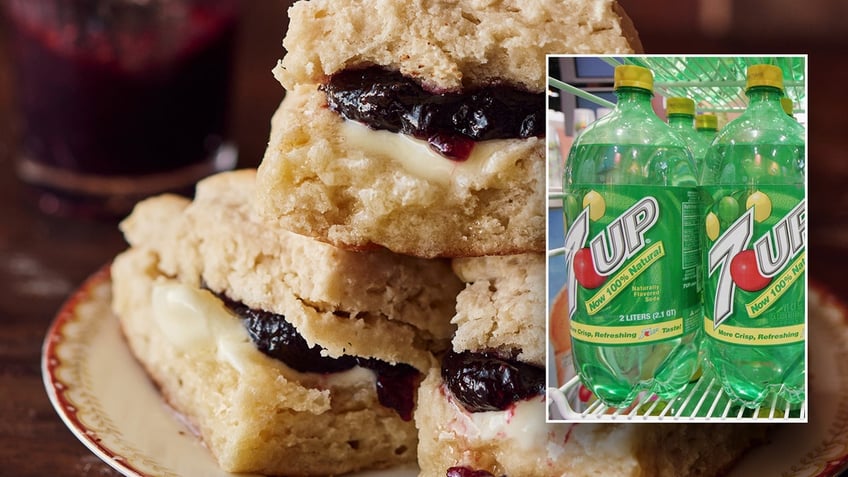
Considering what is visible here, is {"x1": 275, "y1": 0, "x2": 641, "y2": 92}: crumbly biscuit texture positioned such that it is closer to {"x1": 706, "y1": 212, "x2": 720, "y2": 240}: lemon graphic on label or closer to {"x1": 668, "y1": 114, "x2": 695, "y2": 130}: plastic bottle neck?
{"x1": 668, "y1": 114, "x2": 695, "y2": 130}: plastic bottle neck

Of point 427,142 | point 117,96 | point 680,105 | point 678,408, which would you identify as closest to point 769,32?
point 117,96

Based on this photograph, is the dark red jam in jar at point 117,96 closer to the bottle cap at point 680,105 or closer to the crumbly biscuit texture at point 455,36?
the crumbly biscuit texture at point 455,36

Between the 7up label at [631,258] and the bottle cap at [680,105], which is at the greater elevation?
the bottle cap at [680,105]

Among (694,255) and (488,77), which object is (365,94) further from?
(694,255)

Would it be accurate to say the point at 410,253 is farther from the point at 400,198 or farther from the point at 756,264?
the point at 756,264

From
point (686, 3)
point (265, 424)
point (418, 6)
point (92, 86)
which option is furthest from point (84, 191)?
point (686, 3)

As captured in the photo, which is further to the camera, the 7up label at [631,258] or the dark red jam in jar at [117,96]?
the dark red jam in jar at [117,96]

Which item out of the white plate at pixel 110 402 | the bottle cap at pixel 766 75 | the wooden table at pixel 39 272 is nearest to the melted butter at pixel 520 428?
the white plate at pixel 110 402

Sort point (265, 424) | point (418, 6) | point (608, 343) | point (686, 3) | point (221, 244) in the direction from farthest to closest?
point (686, 3)
point (221, 244)
point (265, 424)
point (418, 6)
point (608, 343)
